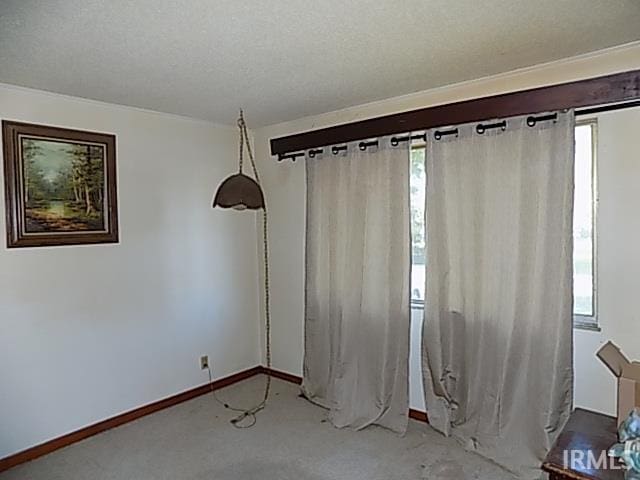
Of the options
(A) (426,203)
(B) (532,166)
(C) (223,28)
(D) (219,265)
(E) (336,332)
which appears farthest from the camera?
(D) (219,265)

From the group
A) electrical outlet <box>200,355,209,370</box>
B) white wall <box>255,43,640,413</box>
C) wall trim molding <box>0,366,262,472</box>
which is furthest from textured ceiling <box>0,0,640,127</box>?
wall trim molding <box>0,366,262,472</box>

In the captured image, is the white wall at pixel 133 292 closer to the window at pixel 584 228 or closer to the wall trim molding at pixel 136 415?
the wall trim molding at pixel 136 415

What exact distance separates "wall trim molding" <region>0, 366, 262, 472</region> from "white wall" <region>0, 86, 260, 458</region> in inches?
1.8

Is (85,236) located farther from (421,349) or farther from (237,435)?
(421,349)

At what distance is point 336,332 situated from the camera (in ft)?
11.8

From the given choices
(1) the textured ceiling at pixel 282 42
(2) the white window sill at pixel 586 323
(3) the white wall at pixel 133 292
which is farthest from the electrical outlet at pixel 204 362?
(2) the white window sill at pixel 586 323

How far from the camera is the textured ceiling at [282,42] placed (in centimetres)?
190

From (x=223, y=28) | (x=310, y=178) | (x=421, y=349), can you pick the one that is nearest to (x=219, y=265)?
(x=310, y=178)

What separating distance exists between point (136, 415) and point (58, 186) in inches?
69.0

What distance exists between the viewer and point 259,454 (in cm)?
294

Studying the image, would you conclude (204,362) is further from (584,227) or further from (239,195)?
(584,227)

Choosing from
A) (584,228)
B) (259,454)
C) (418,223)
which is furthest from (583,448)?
(259,454)

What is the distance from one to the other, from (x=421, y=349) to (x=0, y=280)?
2700mm

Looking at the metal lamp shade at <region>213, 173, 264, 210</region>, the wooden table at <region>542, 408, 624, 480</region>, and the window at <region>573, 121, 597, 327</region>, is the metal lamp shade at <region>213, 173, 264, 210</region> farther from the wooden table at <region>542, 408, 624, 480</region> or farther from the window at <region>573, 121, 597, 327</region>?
the wooden table at <region>542, 408, 624, 480</region>
